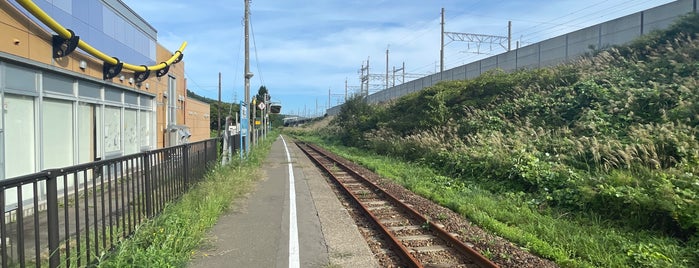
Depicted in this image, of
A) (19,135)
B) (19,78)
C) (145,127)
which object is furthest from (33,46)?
(145,127)

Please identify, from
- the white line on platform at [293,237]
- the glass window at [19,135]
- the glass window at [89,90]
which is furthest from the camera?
the glass window at [89,90]

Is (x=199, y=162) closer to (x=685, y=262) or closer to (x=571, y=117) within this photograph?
(x=685, y=262)

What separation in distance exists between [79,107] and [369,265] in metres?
9.68

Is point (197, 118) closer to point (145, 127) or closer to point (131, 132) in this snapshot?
point (145, 127)

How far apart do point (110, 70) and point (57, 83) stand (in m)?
3.12

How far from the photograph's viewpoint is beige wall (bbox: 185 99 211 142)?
2712 cm

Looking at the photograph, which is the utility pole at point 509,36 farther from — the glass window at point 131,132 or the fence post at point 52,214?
the fence post at point 52,214

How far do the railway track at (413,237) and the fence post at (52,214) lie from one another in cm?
379

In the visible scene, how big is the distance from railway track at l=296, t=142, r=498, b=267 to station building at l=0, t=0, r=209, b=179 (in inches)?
285

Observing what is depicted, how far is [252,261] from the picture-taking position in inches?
213

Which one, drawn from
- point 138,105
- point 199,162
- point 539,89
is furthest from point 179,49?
point 539,89

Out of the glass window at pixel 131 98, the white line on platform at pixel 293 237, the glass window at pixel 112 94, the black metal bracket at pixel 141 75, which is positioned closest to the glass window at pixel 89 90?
the glass window at pixel 112 94

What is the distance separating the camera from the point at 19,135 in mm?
8328

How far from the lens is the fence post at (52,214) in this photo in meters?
3.39
